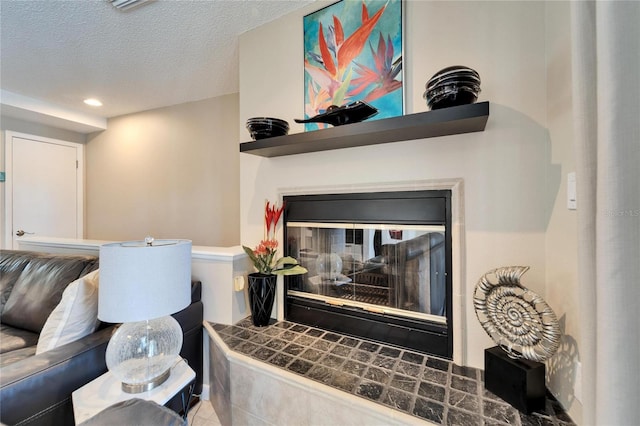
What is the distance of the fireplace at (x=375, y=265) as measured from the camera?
1.43m

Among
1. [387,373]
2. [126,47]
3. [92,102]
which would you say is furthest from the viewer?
[92,102]

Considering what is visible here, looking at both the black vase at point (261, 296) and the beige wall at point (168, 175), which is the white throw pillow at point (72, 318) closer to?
the black vase at point (261, 296)

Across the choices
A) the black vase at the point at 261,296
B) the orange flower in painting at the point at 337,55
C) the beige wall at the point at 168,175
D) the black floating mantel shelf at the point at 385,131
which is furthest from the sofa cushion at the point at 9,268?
the orange flower in painting at the point at 337,55

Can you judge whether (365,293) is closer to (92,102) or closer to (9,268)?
(9,268)

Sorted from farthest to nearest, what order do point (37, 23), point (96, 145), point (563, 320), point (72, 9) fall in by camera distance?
point (96, 145) < point (37, 23) < point (72, 9) < point (563, 320)

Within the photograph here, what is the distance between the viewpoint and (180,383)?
120 cm

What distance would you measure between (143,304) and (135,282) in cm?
9

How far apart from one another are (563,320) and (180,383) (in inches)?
65.8

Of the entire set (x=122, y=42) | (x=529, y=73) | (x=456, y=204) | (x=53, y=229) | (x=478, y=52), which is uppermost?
(x=122, y=42)

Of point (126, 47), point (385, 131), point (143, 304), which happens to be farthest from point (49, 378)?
point (126, 47)

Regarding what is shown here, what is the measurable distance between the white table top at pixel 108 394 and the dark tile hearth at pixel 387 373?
333mm

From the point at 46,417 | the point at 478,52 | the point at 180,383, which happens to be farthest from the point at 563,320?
the point at 46,417

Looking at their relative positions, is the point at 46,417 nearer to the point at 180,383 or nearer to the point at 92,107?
the point at 180,383

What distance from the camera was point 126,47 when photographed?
7.01 ft
